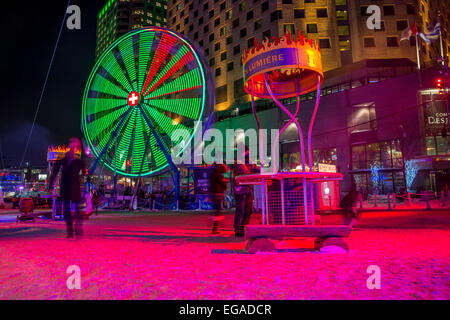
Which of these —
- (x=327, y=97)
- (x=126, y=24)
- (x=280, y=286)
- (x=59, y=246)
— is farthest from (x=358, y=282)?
(x=126, y=24)

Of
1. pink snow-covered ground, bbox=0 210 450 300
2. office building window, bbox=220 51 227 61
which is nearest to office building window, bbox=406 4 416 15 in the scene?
office building window, bbox=220 51 227 61

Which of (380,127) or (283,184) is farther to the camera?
(380,127)

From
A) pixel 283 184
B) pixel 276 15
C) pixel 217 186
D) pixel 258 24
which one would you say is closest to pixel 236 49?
pixel 258 24

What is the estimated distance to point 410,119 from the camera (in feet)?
90.0

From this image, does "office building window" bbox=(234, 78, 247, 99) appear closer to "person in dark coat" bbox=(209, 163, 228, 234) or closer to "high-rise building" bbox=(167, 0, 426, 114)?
"high-rise building" bbox=(167, 0, 426, 114)

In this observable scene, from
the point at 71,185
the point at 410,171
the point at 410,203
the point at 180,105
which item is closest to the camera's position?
the point at 71,185

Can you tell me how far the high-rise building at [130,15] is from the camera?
9262 cm

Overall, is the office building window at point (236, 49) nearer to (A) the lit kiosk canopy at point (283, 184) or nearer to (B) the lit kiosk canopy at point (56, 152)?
(B) the lit kiosk canopy at point (56, 152)

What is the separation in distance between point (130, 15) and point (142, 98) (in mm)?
87949

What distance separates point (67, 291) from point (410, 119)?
30.6 meters

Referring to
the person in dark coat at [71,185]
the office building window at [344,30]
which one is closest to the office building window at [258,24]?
the office building window at [344,30]

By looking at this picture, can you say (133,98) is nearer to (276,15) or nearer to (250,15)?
(276,15)

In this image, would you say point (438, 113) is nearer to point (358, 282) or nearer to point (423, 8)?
point (423, 8)

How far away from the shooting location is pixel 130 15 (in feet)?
308
